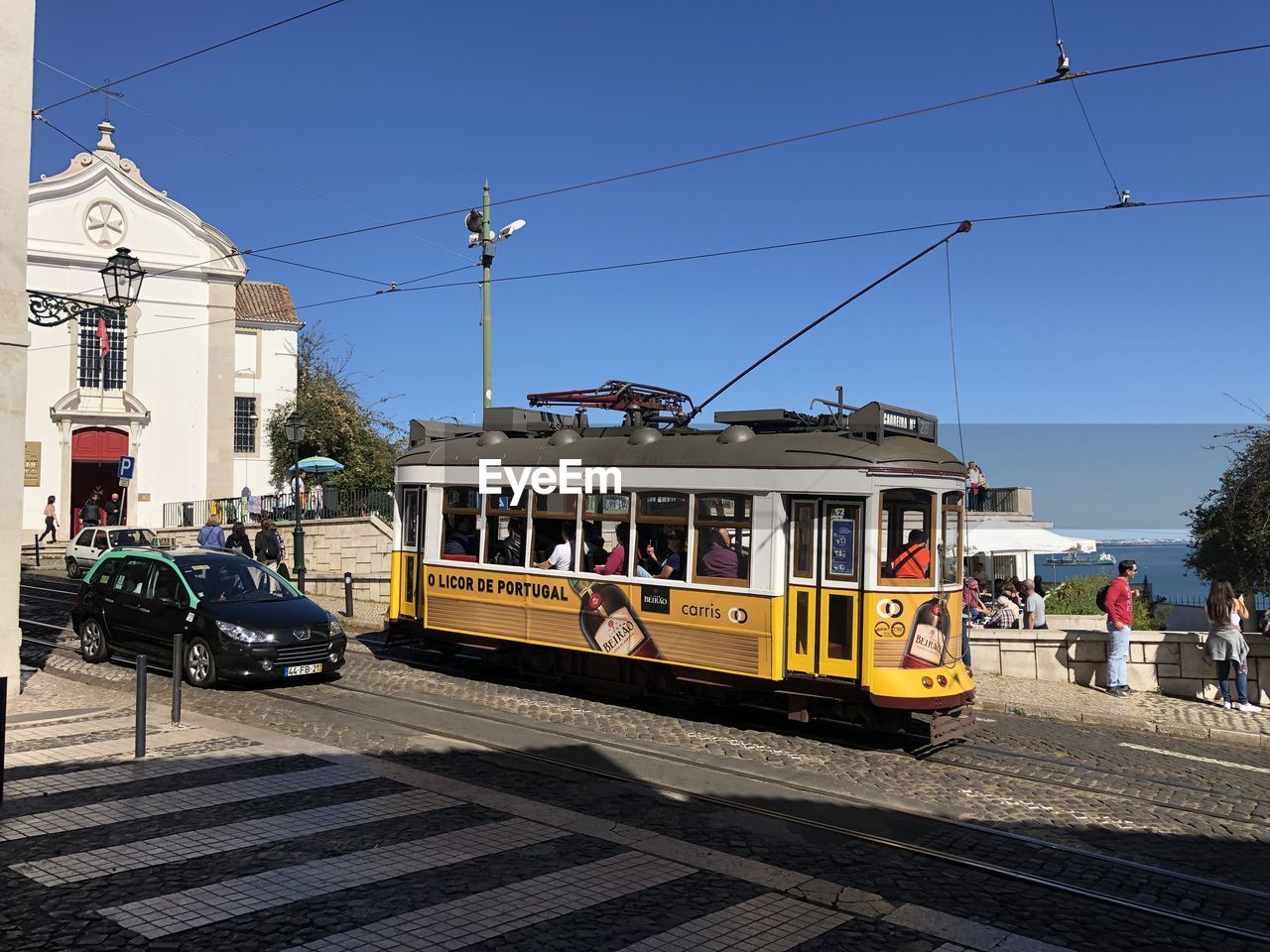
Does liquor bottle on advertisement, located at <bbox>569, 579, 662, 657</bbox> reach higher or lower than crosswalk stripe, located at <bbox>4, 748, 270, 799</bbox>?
higher

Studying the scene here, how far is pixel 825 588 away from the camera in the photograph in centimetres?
1047

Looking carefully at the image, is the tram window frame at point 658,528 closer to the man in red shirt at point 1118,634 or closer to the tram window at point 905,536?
the tram window at point 905,536

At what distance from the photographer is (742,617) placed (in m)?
10.9

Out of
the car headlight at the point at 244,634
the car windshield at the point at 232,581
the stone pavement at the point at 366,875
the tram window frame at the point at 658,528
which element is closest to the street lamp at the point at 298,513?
the car windshield at the point at 232,581

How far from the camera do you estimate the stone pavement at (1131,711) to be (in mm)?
11742

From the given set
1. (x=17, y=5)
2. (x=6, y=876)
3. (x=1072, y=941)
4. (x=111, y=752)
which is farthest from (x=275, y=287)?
(x=1072, y=941)

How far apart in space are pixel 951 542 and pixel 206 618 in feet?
28.5

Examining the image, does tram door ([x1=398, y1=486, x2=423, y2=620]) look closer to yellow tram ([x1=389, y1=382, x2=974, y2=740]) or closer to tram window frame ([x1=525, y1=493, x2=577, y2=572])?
yellow tram ([x1=389, y1=382, x2=974, y2=740])

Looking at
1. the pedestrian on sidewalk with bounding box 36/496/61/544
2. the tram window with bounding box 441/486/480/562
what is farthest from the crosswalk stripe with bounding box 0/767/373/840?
the pedestrian on sidewalk with bounding box 36/496/61/544

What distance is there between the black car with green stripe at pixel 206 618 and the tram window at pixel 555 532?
2815 millimetres

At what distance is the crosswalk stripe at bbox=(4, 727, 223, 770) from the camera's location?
29.3 feet

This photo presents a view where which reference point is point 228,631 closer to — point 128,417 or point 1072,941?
point 1072,941

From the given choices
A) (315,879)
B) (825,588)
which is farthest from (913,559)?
(315,879)

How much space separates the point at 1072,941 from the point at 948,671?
4783 millimetres
